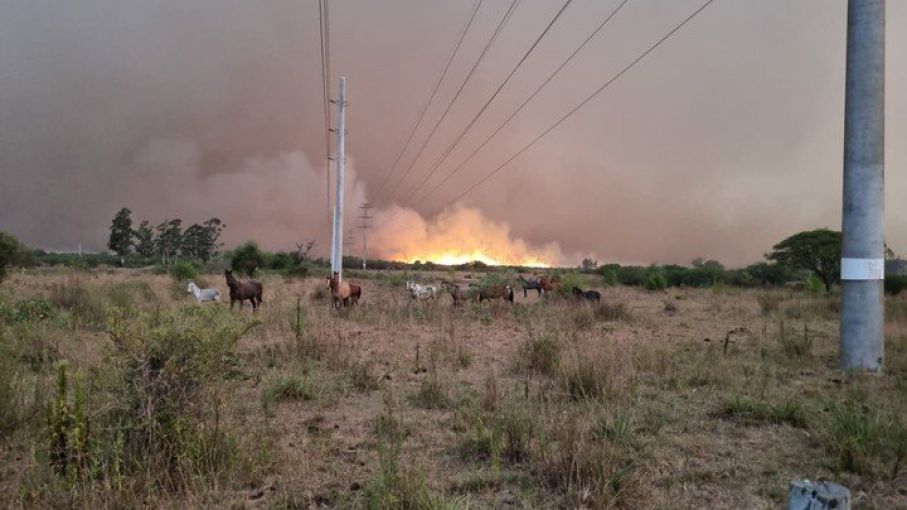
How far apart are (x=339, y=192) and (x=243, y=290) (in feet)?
31.5

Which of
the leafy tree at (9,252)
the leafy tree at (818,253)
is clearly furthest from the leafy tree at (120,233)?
the leafy tree at (818,253)

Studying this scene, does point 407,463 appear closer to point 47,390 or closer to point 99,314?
point 47,390

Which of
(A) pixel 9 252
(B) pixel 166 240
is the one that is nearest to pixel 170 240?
(B) pixel 166 240

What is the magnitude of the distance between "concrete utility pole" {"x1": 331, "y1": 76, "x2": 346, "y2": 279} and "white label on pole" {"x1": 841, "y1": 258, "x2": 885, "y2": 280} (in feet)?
59.2

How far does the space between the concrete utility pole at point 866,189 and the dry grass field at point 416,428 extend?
93 cm

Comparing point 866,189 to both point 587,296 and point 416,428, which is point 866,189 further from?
point 587,296

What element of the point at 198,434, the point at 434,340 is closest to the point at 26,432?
the point at 198,434

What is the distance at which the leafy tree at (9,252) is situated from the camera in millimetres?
24656

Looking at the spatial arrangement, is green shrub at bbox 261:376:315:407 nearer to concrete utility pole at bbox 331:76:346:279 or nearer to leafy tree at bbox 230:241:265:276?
concrete utility pole at bbox 331:76:346:279

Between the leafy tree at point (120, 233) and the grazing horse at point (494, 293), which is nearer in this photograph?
the grazing horse at point (494, 293)

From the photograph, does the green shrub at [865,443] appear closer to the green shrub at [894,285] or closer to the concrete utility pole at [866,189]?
the concrete utility pole at [866,189]

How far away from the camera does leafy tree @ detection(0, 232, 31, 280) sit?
24.7 meters

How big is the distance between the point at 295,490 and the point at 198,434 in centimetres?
90

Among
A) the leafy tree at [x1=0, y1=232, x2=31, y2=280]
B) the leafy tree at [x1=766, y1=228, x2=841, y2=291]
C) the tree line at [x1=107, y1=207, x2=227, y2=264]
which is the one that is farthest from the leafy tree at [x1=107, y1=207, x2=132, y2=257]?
the leafy tree at [x1=766, y1=228, x2=841, y2=291]
